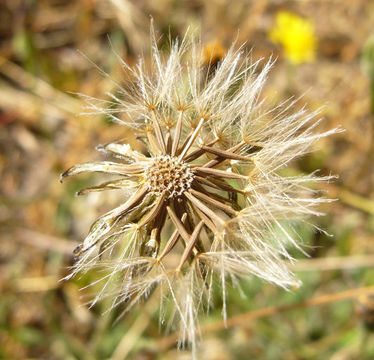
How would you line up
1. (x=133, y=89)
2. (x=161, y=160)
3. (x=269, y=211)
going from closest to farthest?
1. (x=269, y=211)
2. (x=161, y=160)
3. (x=133, y=89)

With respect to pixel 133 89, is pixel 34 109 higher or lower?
higher

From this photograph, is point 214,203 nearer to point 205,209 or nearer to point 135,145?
point 205,209

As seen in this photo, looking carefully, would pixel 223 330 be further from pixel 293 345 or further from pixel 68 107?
pixel 68 107

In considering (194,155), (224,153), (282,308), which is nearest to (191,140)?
(194,155)

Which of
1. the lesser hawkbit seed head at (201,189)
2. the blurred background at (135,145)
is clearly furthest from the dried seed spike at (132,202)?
the blurred background at (135,145)

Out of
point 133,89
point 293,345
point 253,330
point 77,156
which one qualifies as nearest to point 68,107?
point 77,156

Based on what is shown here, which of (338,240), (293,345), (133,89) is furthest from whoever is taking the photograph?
(338,240)

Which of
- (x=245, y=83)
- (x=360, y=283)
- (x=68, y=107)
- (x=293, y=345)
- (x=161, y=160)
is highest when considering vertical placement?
(x=68, y=107)

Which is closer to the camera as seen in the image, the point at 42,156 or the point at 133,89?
the point at 133,89
